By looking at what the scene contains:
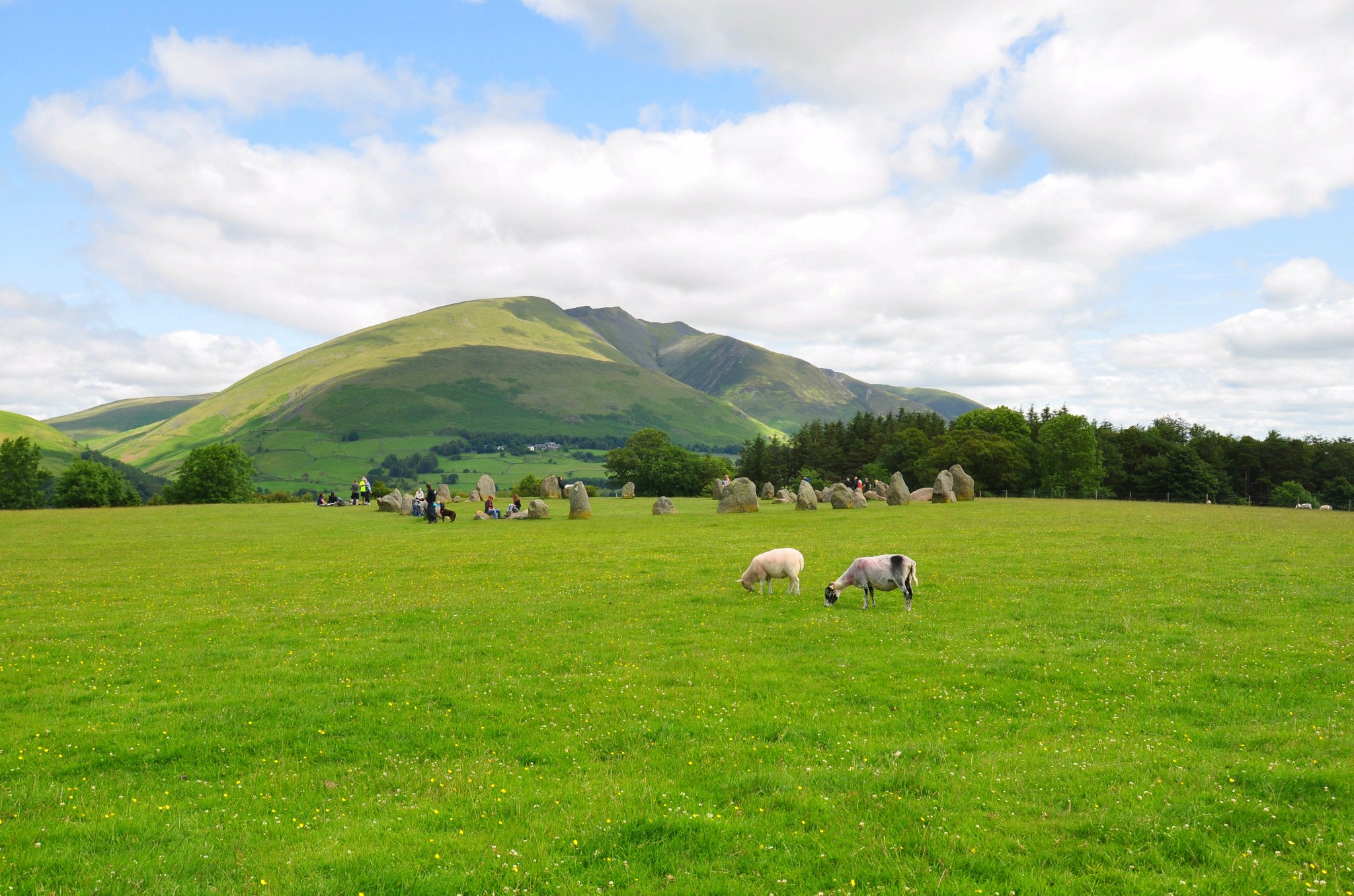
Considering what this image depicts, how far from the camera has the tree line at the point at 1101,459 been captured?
9644cm

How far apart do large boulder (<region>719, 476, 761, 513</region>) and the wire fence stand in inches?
1631

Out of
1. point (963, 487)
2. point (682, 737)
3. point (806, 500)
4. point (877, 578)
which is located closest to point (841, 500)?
point (806, 500)

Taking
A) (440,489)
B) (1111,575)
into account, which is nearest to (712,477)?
(440,489)

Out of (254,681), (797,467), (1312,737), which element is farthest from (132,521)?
(797,467)

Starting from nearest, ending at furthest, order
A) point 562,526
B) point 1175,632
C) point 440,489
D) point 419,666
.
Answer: point 419,666 → point 1175,632 → point 562,526 → point 440,489

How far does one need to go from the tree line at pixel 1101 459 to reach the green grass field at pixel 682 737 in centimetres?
7628

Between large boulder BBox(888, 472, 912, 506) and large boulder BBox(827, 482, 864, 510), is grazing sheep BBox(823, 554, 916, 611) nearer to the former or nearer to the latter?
large boulder BBox(827, 482, 864, 510)

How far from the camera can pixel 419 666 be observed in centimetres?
1496

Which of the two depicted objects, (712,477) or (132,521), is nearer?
(132,521)

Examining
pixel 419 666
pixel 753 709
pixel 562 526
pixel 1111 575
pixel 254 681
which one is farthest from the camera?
pixel 562 526

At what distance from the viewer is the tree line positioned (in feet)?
316

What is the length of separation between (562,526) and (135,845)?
133 feet

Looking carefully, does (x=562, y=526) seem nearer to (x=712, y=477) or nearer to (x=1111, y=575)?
(x=1111, y=575)

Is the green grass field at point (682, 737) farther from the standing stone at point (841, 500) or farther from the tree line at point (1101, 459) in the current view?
the tree line at point (1101, 459)
